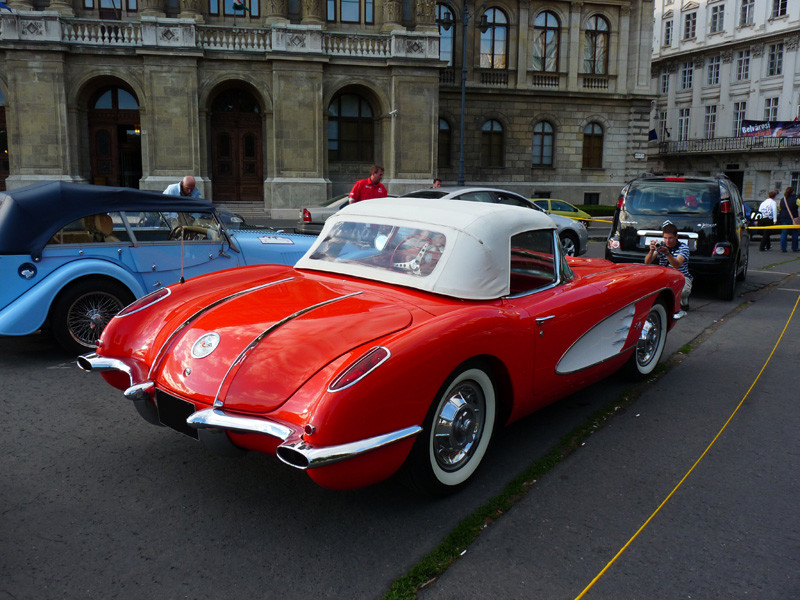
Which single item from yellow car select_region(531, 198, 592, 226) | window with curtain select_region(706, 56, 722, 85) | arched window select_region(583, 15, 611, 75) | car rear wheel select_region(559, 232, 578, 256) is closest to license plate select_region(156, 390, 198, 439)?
car rear wheel select_region(559, 232, 578, 256)

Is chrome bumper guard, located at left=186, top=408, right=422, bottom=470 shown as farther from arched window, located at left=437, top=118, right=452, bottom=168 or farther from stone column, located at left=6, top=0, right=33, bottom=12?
arched window, located at left=437, top=118, right=452, bottom=168

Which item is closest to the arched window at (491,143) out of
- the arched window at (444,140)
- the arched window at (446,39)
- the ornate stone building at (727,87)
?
the arched window at (444,140)

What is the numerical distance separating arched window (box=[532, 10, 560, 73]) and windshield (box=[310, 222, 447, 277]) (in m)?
34.2

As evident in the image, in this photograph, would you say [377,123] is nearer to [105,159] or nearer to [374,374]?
[105,159]

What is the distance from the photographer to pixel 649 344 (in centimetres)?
595

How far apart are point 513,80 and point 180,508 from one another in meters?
35.1

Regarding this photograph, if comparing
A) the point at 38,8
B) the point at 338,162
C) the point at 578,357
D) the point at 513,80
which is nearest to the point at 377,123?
the point at 338,162

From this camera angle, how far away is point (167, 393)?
11.3 ft

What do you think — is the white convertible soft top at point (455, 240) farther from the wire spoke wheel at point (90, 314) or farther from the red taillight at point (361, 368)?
the wire spoke wheel at point (90, 314)

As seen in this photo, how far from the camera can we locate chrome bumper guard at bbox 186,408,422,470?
2883 millimetres

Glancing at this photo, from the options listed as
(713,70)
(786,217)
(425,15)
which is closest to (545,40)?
(425,15)

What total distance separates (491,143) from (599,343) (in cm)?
3219

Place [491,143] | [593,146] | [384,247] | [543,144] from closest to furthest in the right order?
[384,247], [491,143], [543,144], [593,146]

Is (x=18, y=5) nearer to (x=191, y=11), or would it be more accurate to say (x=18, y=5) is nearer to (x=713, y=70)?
(x=191, y=11)
